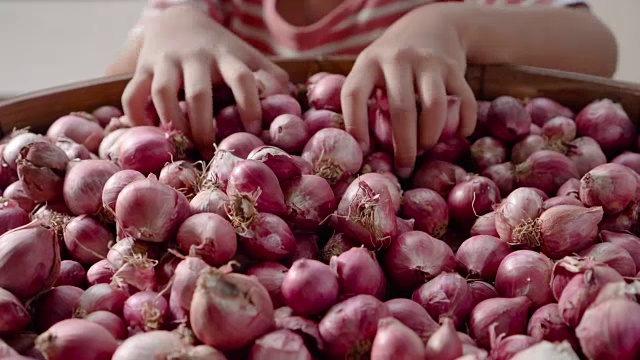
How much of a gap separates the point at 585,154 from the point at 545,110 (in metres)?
0.12

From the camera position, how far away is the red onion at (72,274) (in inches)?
22.3

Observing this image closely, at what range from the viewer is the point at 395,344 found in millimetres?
412

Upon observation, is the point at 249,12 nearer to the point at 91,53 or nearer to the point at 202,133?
the point at 202,133

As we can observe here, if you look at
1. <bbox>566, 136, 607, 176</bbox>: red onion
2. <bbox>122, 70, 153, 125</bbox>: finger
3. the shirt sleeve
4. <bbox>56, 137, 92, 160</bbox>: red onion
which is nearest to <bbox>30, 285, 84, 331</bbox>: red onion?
<bbox>56, 137, 92, 160</bbox>: red onion

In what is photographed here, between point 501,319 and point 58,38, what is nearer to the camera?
point 501,319

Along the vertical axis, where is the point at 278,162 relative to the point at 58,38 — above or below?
above

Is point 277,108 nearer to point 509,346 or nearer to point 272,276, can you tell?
point 272,276

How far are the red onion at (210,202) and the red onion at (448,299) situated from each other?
0.18 metres

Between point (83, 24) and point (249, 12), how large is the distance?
1.59 meters

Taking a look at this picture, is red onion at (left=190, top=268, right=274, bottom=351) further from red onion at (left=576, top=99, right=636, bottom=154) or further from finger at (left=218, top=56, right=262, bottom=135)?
red onion at (left=576, top=99, right=636, bottom=154)

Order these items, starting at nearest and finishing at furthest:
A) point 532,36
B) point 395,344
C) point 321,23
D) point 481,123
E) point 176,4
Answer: point 395,344, point 481,123, point 532,36, point 176,4, point 321,23

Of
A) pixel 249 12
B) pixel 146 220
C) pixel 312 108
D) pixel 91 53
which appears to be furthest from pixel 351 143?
pixel 91 53

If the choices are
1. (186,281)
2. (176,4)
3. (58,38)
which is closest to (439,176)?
(186,281)

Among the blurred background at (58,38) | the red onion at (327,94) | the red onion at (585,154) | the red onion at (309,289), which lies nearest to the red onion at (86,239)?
the red onion at (309,289)
